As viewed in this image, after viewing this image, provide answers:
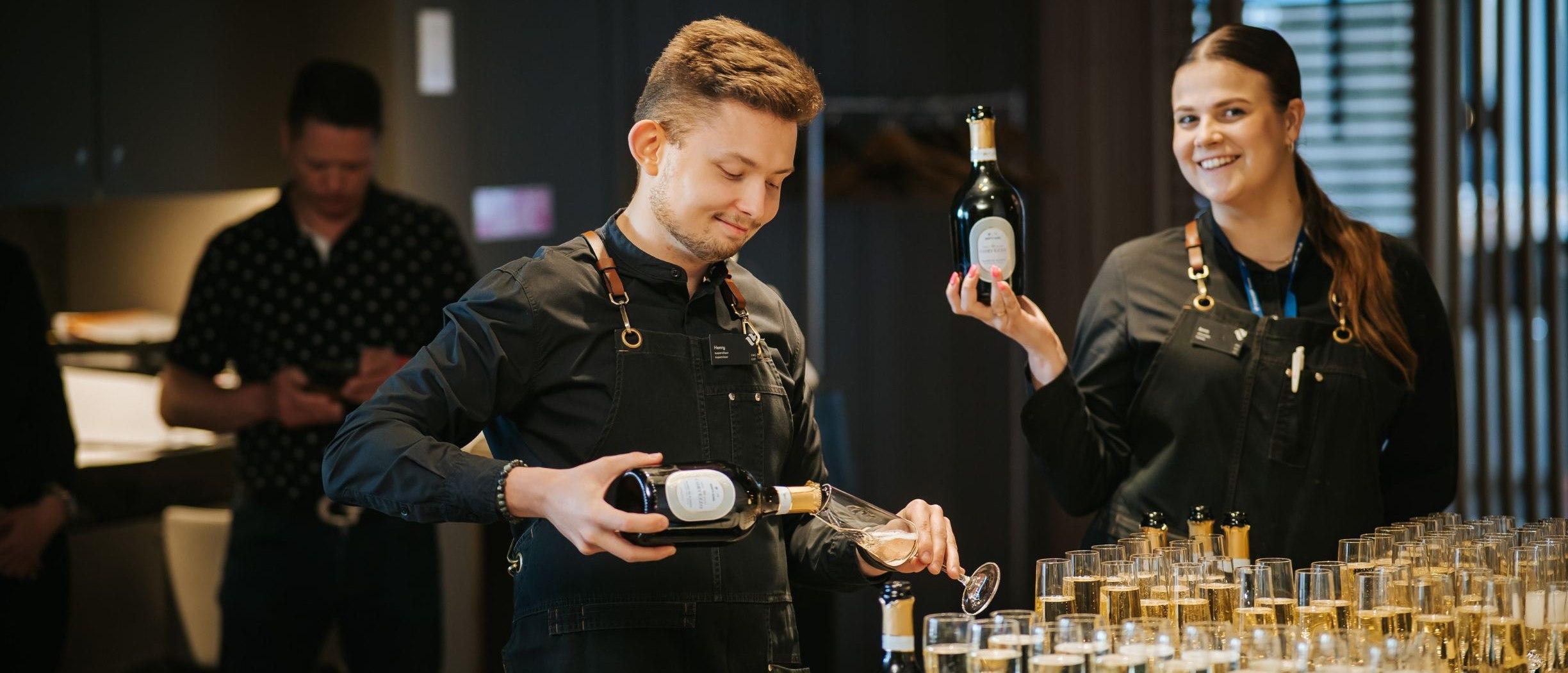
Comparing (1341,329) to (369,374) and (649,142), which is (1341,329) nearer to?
(649,142)

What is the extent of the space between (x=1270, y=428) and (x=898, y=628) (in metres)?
1.28

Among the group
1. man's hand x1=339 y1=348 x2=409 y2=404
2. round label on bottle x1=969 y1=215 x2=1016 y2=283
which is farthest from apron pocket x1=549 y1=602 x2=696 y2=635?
man's hand x1=339 y1=348 x2=409 y2=404

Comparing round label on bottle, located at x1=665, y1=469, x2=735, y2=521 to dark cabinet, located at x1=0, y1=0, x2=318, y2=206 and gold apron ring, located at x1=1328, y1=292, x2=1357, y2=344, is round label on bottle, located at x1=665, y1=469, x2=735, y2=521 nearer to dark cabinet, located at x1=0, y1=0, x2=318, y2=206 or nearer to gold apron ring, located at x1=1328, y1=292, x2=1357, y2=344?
gold apron ring, located at x1=1328, y1=292, x2=1357, y2=344

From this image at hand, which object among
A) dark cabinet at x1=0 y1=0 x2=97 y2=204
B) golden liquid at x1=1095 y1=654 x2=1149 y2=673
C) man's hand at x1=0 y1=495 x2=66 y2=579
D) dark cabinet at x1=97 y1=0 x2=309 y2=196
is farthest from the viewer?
dark cabinet at x1=97 y1=0 x2=309 y2=196

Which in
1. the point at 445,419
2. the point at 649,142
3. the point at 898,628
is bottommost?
the point at 898,628

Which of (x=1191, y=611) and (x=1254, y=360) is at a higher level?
(x=1254, y=360)

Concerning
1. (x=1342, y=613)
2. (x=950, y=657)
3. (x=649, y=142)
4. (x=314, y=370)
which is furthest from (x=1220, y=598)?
(x=314, y=370)

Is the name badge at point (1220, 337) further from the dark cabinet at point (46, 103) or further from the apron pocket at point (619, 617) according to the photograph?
the dark cabinet at point (46, 103)

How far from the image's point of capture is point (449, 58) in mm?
4926

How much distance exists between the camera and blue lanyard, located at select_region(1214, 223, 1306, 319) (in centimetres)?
272

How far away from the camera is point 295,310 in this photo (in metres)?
3.75

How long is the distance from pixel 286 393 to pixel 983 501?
337 cm

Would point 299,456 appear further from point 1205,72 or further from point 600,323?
point 1205,72

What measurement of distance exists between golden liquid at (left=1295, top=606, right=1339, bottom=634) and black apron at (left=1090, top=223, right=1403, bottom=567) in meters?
0.73
